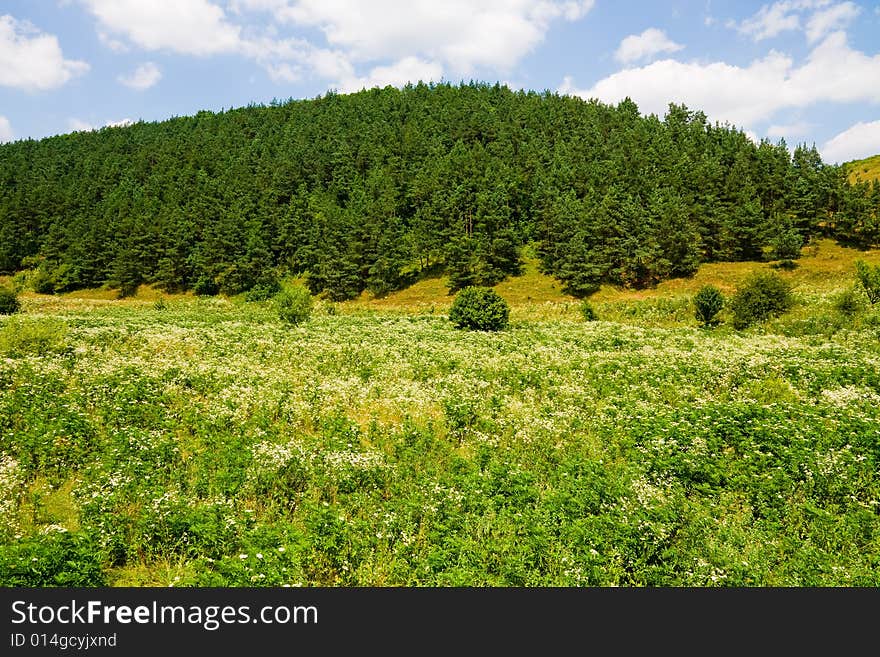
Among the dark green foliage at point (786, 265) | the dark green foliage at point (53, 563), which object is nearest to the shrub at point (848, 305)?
the dark green foliage at point (786, 265)

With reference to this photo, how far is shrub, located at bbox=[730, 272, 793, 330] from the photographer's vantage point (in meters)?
39.6

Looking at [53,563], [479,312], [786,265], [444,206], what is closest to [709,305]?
[479,312]

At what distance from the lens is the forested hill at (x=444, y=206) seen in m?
73.2

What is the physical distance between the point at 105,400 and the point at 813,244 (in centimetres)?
9485

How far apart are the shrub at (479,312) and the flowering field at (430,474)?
1769cm

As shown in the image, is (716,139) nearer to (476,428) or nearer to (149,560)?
(476,428)

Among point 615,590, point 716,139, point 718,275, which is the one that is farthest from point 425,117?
point 615,590

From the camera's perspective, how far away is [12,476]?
9977 millimetres

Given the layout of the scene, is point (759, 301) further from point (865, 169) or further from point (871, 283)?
point (865, 169)

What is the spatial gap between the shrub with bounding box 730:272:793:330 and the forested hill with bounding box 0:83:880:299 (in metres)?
27.4

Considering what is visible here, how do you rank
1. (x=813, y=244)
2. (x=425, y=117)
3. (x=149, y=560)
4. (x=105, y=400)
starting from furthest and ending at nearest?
(x=425, y=117) → (x=813, y=244) → (x=105, y=400) → (x=149, y=560)

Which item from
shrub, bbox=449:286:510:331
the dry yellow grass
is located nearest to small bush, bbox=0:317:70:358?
shrub, bbox=449:286:510:331

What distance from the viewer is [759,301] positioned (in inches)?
1565

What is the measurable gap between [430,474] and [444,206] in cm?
7442
